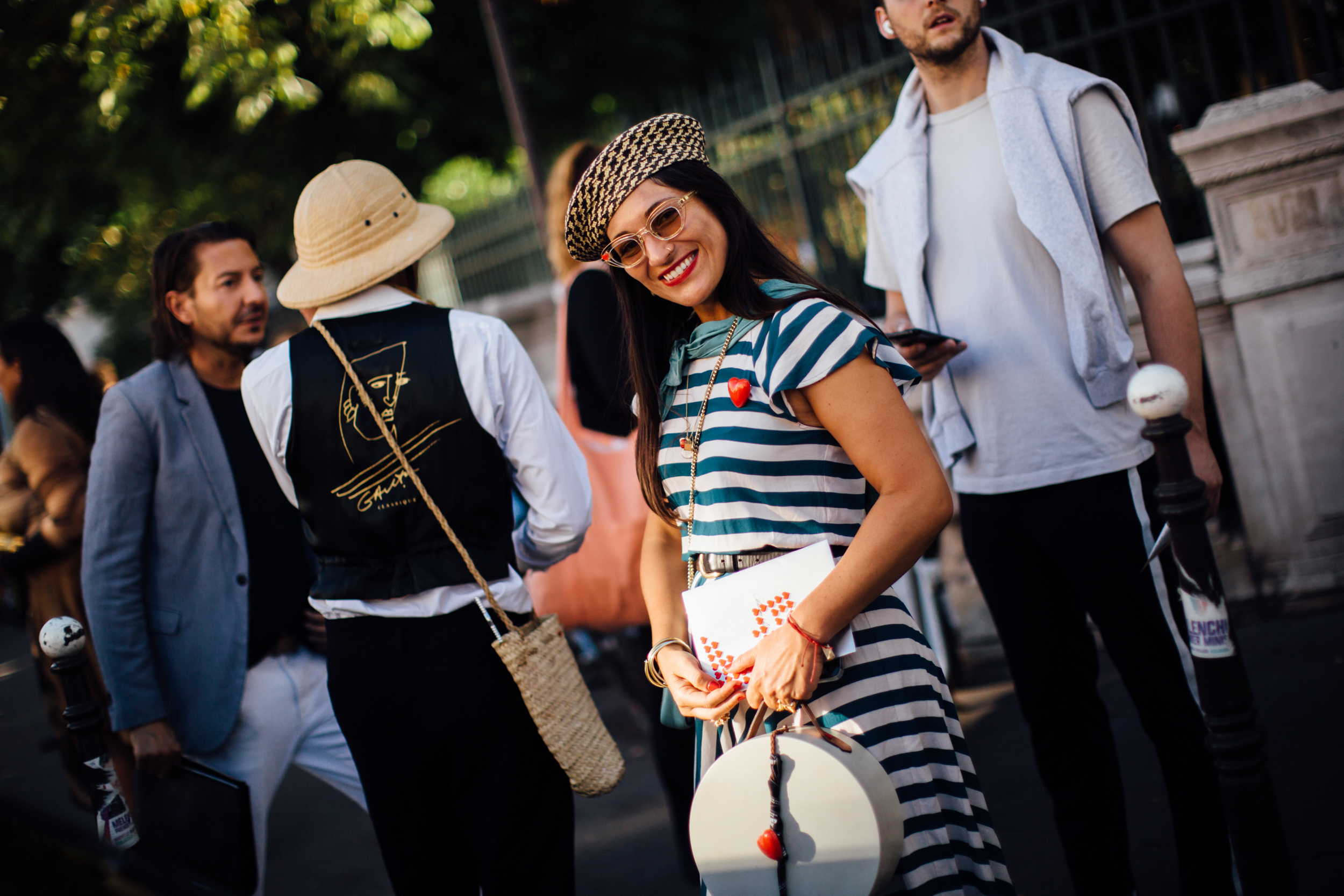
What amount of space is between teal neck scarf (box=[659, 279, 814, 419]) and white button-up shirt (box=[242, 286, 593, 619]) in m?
0.46

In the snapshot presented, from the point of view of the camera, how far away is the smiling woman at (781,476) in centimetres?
169

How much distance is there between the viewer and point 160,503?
2.75 metres

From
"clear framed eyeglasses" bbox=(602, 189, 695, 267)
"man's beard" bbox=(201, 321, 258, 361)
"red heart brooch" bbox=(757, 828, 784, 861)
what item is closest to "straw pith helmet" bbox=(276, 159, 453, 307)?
"man's beard" bbox=(201, 321, 258, 361)

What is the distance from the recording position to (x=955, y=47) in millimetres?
2439

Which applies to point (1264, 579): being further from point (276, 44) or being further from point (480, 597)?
point (276, 44)

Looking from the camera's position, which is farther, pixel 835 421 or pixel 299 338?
pixel 299 338

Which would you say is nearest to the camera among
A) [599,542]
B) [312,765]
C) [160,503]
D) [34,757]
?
[160,503]

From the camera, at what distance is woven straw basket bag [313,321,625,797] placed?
7.34 ft

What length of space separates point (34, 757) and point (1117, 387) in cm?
740

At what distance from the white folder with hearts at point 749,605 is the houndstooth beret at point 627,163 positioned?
725 mm

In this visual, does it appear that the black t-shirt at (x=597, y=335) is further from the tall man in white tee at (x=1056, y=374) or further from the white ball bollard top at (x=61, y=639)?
the white ball bollard top at (x=61, y=639)

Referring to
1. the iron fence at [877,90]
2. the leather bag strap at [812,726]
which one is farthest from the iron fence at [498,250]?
the leather bag strap at [812,726]

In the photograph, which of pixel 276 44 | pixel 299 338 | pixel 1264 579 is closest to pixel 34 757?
pixel 276 44

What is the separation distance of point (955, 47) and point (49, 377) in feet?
12.1
